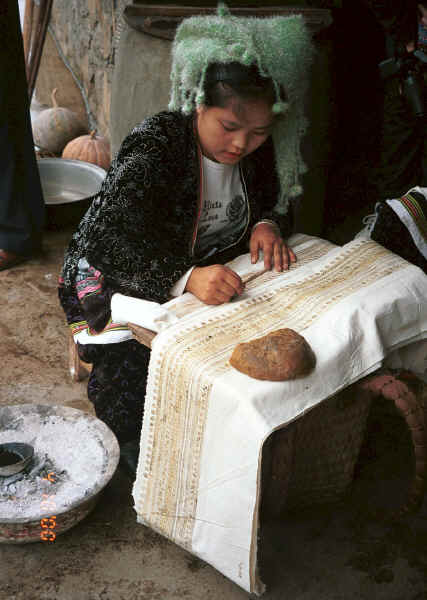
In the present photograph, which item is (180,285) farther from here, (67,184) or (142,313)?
(67,184)

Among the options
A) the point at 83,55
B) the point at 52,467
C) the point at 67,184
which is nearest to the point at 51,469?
the point at 52,467

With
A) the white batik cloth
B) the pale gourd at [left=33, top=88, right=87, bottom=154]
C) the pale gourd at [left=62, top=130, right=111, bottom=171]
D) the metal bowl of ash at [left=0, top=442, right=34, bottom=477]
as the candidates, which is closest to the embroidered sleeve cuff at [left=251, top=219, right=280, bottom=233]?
the white batik cloth

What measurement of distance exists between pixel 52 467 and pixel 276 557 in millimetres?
631

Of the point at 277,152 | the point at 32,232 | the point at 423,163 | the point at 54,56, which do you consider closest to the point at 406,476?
the point at 277,152

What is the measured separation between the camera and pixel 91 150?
3406 mm

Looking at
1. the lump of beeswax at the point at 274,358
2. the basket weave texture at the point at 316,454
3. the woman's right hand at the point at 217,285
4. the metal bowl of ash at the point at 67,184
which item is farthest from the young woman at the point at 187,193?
the metal bowl of ash at the point at 67,184

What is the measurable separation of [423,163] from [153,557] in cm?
195

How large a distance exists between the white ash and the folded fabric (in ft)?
1.37

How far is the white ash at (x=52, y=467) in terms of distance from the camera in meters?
1.42

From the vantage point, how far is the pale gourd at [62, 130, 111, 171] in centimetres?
340

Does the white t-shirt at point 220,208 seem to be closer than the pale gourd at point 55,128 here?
Yes

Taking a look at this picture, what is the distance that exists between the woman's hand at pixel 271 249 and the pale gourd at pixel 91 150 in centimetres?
196

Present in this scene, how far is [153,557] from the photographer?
148 centimetres

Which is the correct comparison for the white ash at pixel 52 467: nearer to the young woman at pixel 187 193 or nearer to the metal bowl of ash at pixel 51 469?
the metal bowl of ash at pixel 51 469
